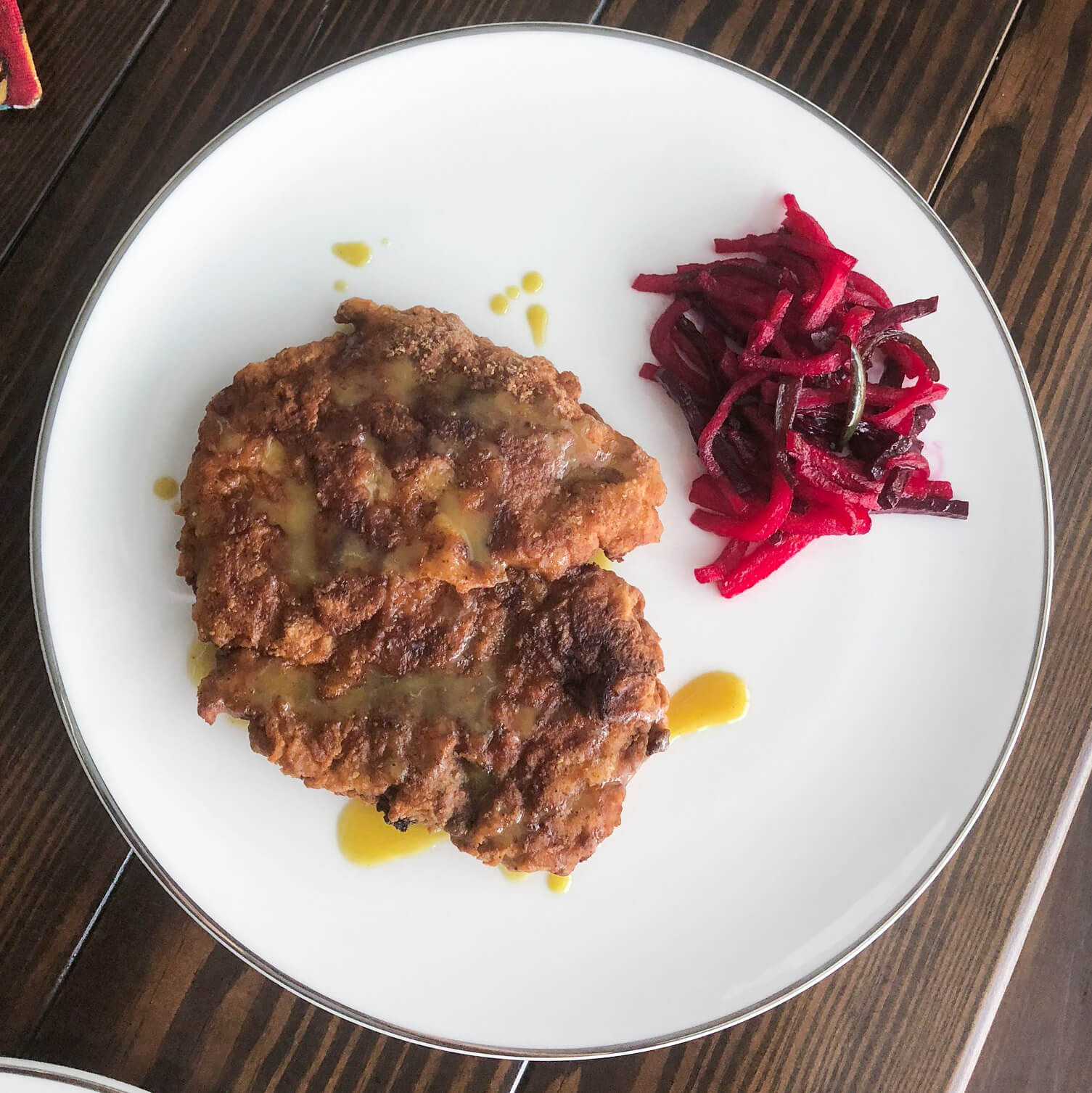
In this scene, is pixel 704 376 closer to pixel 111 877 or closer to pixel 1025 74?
pixel 1025 74

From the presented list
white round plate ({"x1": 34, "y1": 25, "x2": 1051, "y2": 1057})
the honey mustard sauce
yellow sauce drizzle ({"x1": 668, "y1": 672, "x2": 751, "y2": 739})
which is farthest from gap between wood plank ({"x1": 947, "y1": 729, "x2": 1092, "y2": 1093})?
the honey mustard sauce

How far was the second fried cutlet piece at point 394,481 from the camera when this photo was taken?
8.12ft

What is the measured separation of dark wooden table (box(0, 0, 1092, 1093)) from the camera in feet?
9.71

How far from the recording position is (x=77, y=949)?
296 cm

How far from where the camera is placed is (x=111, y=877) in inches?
117

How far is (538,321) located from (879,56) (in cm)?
168

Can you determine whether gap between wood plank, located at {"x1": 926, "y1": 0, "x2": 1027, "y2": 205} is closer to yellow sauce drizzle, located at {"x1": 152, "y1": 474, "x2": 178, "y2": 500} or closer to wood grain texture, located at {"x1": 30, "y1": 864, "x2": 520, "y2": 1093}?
yellow sauce drizzle, located at {"x1": 152, "y1": 474, "x2": 178, "y2": 500}

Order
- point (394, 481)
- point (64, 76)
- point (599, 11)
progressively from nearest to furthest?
1. point (394, 481)
2. point (64, 76)
3. point (599, 11)

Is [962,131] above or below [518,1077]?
above

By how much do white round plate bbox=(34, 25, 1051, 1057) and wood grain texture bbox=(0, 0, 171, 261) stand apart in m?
0.66

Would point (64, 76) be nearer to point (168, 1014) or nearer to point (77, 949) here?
point (77, 949)

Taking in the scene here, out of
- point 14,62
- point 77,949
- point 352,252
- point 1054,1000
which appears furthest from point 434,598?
point 1054,1000

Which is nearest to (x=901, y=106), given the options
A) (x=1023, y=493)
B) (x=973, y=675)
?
(x=1023, y=493)

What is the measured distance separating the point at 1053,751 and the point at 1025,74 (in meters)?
2.58
